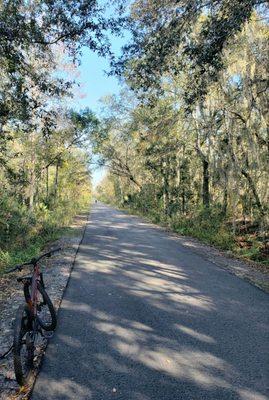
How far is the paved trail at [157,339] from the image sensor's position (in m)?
3.93

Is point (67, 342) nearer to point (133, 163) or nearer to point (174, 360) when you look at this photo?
point (174, 360)

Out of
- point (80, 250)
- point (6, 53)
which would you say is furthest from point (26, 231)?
point (6, 53)

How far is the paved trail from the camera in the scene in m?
3.93

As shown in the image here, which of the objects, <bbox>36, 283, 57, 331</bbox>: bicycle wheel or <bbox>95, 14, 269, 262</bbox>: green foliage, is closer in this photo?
<bbox>36, 283, 57, 331</bbox>: bicycle wheel

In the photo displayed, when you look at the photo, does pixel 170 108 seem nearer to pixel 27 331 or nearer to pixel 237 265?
pixel 237 265

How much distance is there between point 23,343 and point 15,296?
3.44 m

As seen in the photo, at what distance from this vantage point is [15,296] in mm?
7277

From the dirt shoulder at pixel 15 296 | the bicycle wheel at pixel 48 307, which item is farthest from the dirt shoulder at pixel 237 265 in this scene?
the bicycle wheel at pixel 48 307

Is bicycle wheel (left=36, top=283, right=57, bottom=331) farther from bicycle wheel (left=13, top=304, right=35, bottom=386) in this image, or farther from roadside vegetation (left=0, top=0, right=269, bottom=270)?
roadside vegetation (left=0, top=0, right=269, bottom=270)

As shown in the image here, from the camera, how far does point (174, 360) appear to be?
4523 mm

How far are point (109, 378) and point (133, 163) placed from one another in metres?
37.2

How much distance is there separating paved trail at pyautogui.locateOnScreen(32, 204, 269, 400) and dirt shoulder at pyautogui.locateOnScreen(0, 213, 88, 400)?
22 centimetres

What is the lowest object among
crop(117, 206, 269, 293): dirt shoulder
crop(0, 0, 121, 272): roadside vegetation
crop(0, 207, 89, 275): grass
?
crop(117, 206, 269, 293): dirt shoulder

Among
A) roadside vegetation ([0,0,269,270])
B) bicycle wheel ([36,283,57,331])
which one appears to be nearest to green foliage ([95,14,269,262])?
roadside vegetation ([0,0,269,270])
